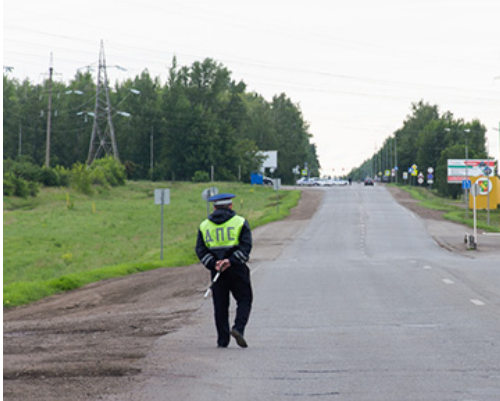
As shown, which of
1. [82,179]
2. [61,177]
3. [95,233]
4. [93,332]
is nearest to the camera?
[93,332]

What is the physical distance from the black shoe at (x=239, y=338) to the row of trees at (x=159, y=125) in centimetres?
10262

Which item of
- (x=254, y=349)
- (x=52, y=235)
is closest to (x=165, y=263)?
(x=52, y=235)

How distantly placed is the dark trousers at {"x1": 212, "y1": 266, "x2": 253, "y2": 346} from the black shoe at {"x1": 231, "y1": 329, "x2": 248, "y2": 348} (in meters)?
0.19

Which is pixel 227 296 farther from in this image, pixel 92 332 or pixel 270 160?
pixel 270 160

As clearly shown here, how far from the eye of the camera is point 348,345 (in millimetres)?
10656

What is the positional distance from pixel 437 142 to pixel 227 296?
147062 millimetres

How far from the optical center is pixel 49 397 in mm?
7645

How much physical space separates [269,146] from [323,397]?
144 m

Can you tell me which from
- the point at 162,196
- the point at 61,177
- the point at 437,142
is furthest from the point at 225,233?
the point at 437,142

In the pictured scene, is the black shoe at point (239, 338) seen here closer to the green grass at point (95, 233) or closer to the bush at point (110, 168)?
the green grass at point (95, 233)

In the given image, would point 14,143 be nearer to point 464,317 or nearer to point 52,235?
point 52,235

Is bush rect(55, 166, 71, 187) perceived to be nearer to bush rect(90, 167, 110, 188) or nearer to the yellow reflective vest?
bush rect(90, 167, 110, 188)

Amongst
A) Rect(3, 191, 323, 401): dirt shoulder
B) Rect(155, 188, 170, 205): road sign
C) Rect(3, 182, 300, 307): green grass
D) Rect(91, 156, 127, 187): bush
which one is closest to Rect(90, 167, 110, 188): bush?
Rect(3, 182, 300, 307): green grass

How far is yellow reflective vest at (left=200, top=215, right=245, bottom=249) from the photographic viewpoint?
10.7 m
